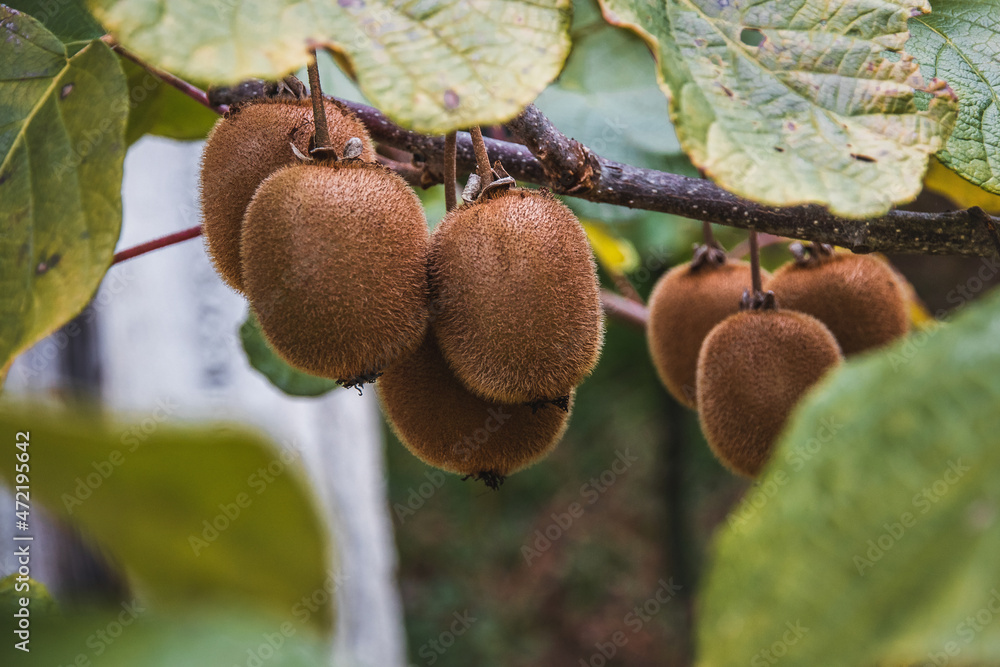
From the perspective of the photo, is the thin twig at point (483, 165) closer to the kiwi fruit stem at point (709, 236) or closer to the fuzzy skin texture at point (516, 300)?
the fuzzy skin texture at point (516, 300)

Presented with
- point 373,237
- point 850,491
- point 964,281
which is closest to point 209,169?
point 373,237

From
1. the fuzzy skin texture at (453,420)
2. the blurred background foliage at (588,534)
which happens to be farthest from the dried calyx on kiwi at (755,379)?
the blurred background foliage at (588,534)

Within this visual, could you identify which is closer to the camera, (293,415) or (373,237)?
(373,237)

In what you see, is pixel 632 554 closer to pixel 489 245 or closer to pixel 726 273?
pixel 726 273

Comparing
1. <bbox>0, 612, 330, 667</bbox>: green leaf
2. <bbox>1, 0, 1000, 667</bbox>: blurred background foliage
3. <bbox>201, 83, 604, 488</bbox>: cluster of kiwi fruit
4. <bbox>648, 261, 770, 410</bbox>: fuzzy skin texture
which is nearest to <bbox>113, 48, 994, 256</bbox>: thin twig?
<bbox>201, 83, 604, 488</bbox>: cluster of kiwi fruit

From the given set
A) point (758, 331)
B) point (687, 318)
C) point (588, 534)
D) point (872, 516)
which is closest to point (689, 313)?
point (687, 318)
